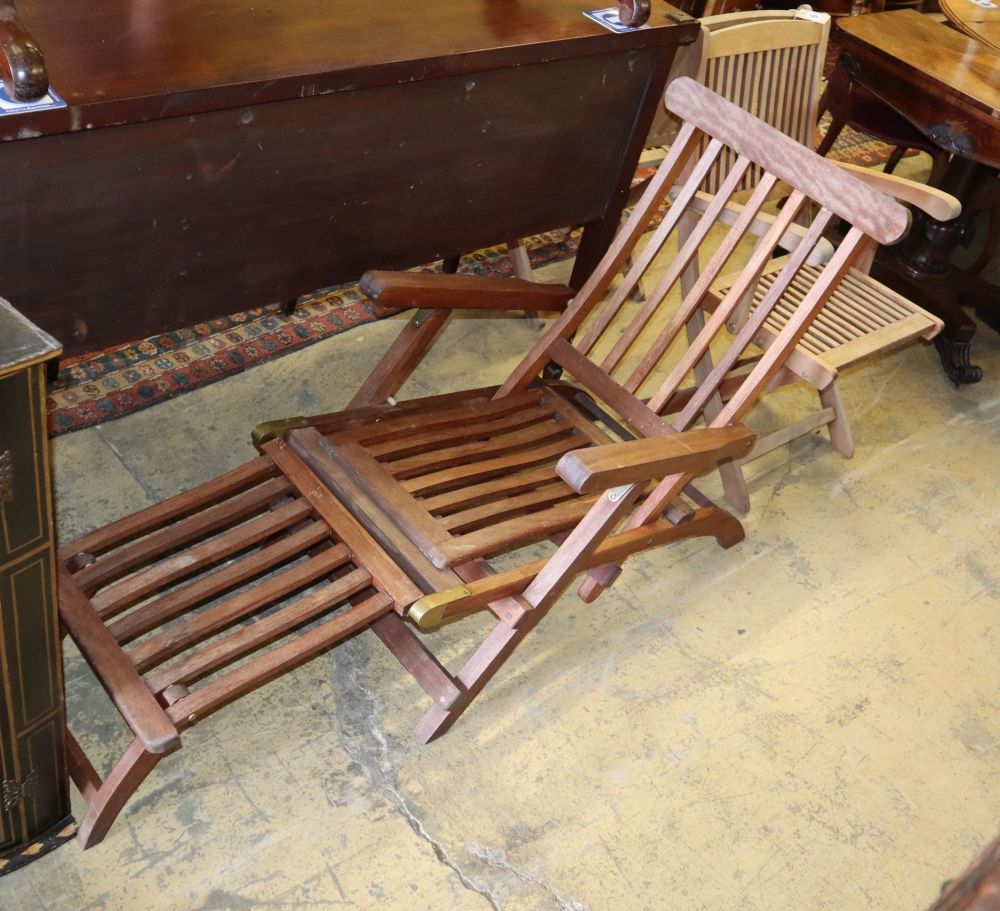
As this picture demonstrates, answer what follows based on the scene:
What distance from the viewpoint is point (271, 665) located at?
2.30 meters

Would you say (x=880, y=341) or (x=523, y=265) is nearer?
(x=880, y=341)

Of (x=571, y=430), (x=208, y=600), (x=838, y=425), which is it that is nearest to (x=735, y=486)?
(x=838, y=425)

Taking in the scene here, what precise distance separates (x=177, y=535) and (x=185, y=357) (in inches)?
44.6

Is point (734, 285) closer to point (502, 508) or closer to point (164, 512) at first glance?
point (502, 508)

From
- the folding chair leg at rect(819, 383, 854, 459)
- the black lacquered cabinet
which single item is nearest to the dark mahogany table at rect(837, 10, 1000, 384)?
the folding chair leg at rect(819, 383, 854, 459)

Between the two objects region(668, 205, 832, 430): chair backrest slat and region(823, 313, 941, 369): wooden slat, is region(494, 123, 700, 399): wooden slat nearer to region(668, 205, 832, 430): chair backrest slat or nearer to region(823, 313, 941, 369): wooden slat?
region(668, 205, 832, 430): chair backrest slat

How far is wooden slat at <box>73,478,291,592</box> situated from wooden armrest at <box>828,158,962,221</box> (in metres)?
1.75

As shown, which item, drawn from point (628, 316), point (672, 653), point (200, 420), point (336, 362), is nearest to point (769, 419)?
point (628, 316)

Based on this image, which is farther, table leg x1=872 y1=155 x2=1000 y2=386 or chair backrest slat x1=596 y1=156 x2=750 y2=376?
table leg x1=872 y1=155 x2=1000 y2=386

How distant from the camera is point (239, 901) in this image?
89.8 inches

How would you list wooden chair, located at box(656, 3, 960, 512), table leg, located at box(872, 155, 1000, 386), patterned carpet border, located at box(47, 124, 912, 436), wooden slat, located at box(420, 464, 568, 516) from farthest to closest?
table leg, located at box(872, 155, 1000, 386)
patterned carpet border, located at box(47, 124, 912, 436)
wooden chair, located at box(656, 3, 960, 512)
wooden slat, located at box(420, 464, 568, 516)

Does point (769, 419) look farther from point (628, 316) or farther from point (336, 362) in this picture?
point (336, 362)

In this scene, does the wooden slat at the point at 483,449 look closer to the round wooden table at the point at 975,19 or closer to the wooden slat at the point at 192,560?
the wooden slat at the point at 192,560

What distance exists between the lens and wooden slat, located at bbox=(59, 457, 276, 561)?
2.47m
